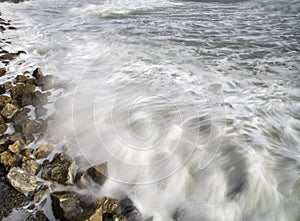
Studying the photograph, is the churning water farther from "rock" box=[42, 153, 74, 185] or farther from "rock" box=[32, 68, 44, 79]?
"rock" box=[32, 68, 44, 79]

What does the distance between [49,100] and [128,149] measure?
71.2 inches

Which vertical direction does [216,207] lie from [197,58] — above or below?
below

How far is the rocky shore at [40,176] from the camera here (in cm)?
228

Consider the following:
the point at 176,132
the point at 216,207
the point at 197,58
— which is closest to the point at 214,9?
the point at 197,58

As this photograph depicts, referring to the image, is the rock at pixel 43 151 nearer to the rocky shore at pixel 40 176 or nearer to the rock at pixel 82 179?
the rocky shore at pixel 40 176

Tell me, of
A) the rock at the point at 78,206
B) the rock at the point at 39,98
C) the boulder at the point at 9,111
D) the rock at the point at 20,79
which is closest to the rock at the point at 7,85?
the rock at the point at 20,79

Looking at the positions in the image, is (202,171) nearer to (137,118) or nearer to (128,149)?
(128,149)

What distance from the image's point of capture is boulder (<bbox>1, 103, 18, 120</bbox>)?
3.51 metres

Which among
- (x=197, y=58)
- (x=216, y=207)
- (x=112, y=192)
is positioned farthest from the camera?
(x=197, y=58)

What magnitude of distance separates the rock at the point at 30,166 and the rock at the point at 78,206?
463 mm

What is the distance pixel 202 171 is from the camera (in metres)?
2.71

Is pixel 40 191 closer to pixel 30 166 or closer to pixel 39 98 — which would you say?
pixel 30 166

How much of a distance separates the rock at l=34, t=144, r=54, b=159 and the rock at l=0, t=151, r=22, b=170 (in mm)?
186

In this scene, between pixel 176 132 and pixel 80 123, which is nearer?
pixel 176 132
